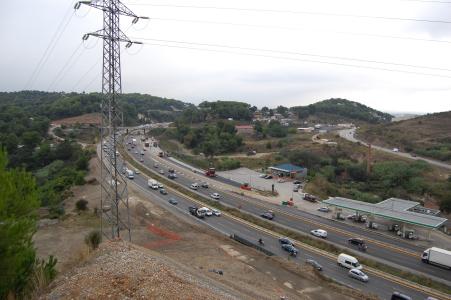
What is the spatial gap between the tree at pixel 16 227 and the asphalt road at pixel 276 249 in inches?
805

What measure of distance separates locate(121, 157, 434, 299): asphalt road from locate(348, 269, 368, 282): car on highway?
279mm

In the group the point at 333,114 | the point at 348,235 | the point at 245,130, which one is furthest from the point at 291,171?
the point at 333,114

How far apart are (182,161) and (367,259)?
5364 centimetres

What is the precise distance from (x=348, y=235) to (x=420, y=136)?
6438 centimetres

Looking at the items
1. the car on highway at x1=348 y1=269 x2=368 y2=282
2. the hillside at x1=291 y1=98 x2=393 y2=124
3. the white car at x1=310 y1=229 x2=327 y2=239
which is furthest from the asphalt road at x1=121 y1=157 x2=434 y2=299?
the hillside at x1=291 y1=98 x2=393 y2=124

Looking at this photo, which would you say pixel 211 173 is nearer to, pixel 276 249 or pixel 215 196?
pixel 215 196

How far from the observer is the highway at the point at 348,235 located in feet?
94.9

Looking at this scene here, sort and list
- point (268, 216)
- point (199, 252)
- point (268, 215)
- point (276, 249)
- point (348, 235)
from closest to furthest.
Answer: point (199, 252)
point (276, 249)
point (348, 235)
point (268, 216)
point (268, 215)

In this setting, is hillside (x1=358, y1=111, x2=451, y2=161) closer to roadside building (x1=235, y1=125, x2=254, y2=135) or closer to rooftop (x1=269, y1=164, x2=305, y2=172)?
roadside building (x1=235, y1=125, x2=254, y2=135)

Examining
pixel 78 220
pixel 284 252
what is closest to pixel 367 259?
pixel 284 252

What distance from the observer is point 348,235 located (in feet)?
118

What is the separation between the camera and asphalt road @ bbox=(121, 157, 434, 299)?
25.0 metres

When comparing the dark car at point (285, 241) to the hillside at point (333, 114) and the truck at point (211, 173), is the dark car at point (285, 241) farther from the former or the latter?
the hillside at point (333, 114)

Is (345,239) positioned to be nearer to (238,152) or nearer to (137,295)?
(137,295)
